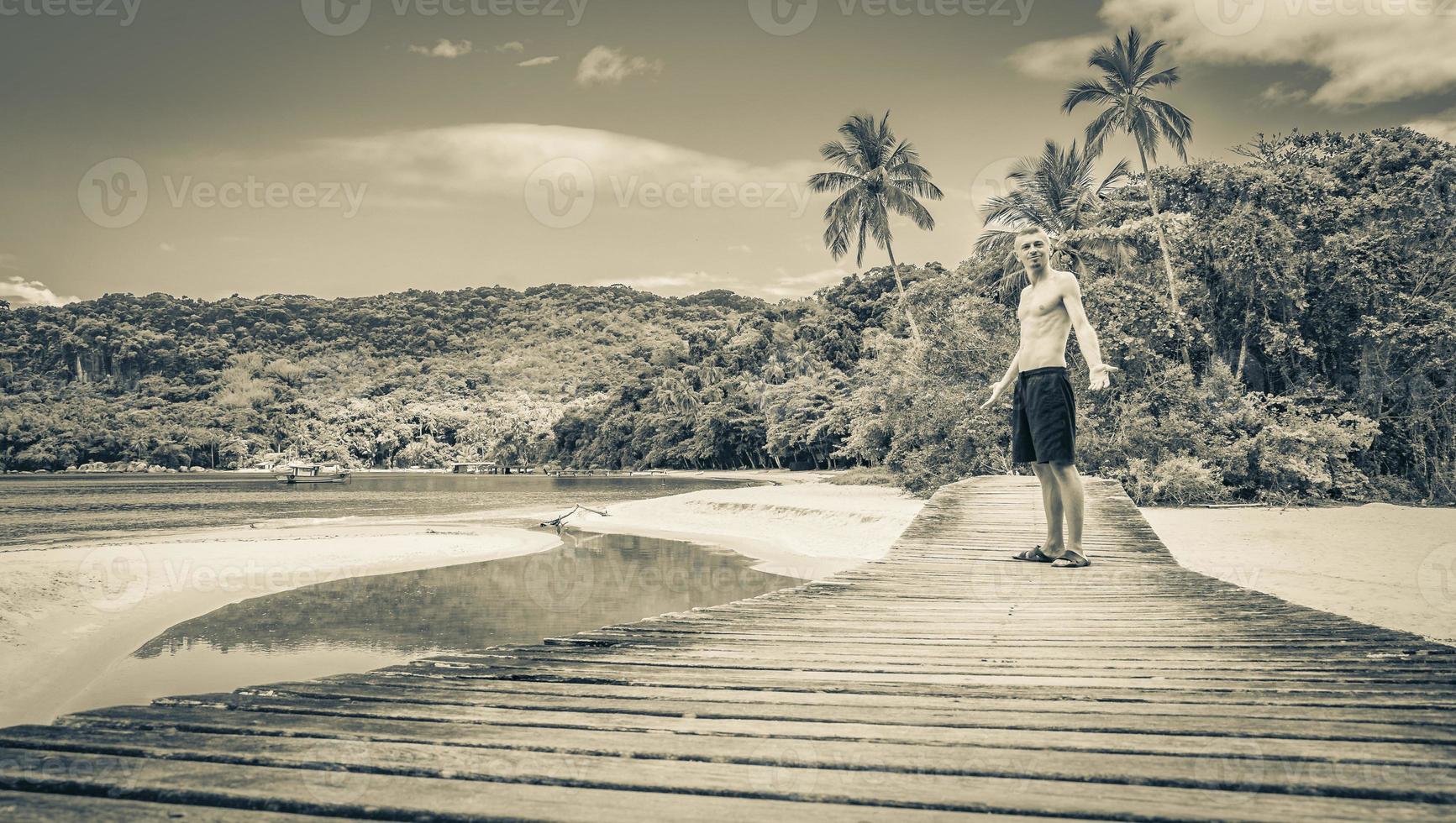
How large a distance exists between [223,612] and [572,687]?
12855 mm

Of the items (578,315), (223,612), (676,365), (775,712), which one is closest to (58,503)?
(223,612)

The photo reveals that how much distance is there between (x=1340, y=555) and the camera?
456 inches

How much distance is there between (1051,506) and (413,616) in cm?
1024

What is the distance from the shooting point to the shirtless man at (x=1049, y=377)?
578cm

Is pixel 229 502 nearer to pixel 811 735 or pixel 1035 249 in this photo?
pixel 1035 249

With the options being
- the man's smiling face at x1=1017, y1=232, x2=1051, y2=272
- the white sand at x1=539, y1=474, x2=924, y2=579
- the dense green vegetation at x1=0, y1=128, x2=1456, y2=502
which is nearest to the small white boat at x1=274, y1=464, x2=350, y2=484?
the dense green vegetation at x1=0, y1=128, x2=1456, y2=502

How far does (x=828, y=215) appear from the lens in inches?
1292

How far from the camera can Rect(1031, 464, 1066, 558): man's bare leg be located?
6.04m

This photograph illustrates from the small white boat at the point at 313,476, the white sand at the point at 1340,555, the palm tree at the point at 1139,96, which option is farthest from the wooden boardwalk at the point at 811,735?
the small white boat at the point at 313,476

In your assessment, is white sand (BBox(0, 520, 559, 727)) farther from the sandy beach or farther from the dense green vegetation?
the dense green vegetation

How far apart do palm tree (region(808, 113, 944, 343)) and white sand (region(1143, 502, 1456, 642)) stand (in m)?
17.8

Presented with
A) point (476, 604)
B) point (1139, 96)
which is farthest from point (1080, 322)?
point (1139, 96)

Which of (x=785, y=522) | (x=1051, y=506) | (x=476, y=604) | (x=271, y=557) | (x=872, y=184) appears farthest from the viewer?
(x=872, y=184)

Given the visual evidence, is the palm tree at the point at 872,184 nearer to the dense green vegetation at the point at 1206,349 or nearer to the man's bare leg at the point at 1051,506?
the dense green vegetation at the point at 1206,349
